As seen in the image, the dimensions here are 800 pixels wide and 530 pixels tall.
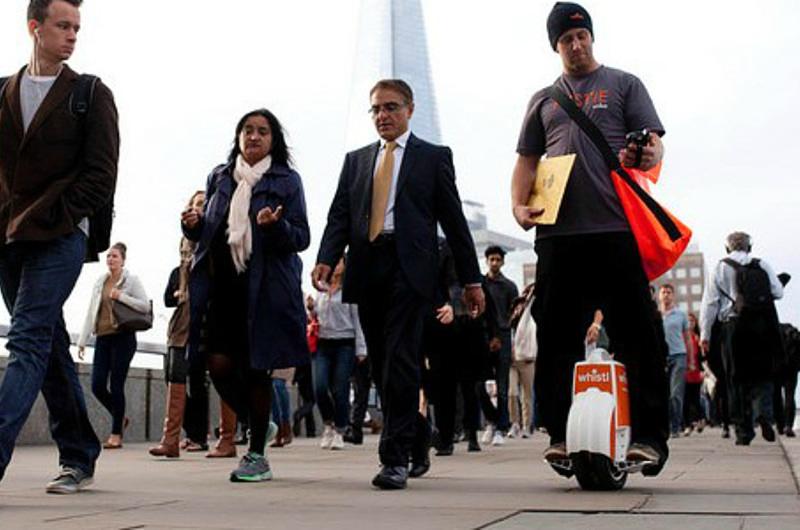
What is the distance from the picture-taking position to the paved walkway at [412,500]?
4254 mm

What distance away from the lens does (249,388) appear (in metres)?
6.46

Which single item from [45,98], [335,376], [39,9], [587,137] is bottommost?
[335,376]

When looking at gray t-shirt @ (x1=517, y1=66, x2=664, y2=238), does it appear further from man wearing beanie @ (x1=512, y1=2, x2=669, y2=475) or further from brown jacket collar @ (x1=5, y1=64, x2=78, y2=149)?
brown jacket collar @ (x1=5, y1=64, x2=78, y2=149)

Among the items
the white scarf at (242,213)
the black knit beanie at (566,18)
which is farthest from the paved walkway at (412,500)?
the black knit beanie at (566,18)

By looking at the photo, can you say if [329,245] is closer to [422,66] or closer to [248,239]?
[248,239]

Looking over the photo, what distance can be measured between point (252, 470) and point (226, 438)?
3.49 m

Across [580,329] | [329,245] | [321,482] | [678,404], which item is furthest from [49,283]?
[678,404]

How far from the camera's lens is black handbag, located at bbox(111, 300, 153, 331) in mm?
11500

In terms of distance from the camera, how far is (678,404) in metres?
15.8

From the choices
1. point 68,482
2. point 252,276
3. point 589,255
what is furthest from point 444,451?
point 68,482

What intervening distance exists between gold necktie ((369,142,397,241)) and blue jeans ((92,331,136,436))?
6.02 m

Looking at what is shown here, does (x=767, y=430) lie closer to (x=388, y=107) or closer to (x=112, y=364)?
(x=112, y=364)

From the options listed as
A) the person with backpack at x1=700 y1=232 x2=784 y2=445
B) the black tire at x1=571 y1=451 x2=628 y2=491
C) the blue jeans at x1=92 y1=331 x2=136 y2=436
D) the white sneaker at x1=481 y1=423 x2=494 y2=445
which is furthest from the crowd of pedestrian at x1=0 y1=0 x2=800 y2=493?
the white sneaker at x1=481 y1=423 x2=494 y2=445

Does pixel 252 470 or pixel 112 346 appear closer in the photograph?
pixel 252 470
